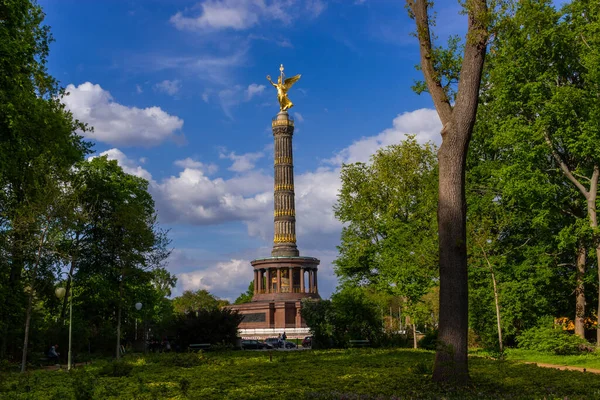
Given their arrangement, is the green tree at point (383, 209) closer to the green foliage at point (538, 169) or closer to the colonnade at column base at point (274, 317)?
the green foliage at point (538, 169)

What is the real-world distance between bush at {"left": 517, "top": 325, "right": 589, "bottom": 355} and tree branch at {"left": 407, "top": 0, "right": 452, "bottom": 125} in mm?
17446

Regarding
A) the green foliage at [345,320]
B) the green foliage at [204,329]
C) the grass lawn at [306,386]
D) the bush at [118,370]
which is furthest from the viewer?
the green foliage at [345,320]

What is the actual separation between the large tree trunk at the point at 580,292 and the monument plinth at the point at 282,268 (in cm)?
3251

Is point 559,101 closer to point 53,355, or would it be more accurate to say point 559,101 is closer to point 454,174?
point 454,174

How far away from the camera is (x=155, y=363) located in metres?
20.9

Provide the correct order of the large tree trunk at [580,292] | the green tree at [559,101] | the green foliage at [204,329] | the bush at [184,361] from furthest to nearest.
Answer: the green foliage at [204,329] → the large tree trunk at [580,292] → the green tree at [559,101] → the bush at [184,361]

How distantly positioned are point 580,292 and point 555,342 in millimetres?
3854

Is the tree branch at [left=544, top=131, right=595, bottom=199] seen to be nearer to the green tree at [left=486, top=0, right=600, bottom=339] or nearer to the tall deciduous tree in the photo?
the green tree at [left=486, top=0, right=600, bottom=339]

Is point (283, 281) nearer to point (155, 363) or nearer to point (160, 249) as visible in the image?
point (160, 249)

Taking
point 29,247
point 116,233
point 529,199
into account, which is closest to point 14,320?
point 29,247

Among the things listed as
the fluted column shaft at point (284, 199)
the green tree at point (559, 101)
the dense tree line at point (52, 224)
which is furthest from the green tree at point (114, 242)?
the fluted column shaft at point (284, 199)

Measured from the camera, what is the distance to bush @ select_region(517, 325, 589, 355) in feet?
82.9

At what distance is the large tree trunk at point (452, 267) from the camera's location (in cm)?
1080

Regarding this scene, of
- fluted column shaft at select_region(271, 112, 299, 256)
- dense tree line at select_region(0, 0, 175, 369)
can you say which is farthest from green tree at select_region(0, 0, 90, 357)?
fluted column shaft at select_region(271, 112, 299, 256)
